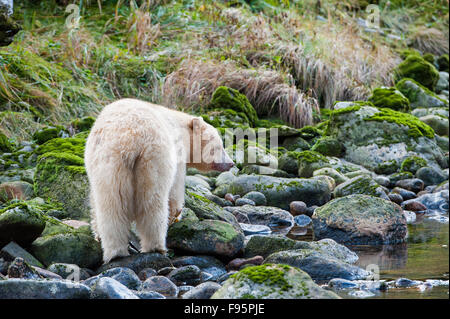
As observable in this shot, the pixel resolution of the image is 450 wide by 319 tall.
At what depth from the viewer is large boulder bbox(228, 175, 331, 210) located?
27.1ft

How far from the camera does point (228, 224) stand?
5961mm

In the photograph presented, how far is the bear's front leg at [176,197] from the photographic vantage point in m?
5.80

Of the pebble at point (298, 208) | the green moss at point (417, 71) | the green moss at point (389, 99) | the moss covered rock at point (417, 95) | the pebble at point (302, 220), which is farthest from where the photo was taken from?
the green moss at point (417, 71)

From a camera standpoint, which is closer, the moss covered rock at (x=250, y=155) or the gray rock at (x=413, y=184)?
the gray rock at (x=413, y=184)

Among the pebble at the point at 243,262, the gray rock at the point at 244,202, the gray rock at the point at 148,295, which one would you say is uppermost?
the gray rock at the point at 148,295

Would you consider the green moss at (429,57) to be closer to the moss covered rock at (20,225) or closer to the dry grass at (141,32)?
the dry grass at (141,32)

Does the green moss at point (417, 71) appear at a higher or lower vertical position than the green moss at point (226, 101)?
lower

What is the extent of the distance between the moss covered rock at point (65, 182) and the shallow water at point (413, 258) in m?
2.28

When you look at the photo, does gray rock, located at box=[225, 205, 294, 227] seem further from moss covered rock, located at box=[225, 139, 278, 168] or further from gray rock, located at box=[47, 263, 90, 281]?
gray rock, located at box=[47, 263, 90, 281]

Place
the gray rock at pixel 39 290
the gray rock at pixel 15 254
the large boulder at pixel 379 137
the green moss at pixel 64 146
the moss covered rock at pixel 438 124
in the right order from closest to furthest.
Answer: the gray rock at pixel 39 290 → the gray rock at pixel 15 254 → the green moss at pixel 64 146 → the large boulder at pixel 379 137 → the moss covered rock at pixel 438 124

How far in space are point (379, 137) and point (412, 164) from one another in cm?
79

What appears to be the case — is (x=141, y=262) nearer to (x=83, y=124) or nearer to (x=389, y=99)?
(x=83, y=124)

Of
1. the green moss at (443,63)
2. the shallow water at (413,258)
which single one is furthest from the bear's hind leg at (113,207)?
the green moss at (443,63)
